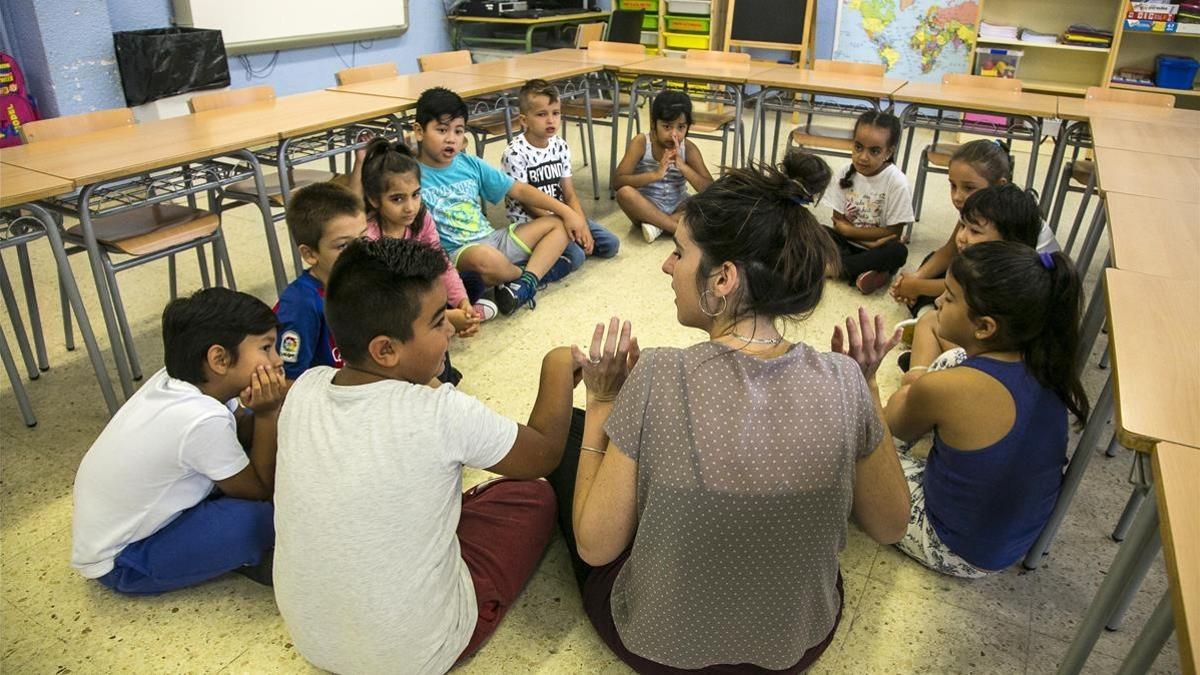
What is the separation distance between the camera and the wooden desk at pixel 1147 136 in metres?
2.89

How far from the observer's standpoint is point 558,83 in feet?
14.9

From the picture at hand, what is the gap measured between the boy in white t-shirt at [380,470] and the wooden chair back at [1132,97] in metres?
4.03

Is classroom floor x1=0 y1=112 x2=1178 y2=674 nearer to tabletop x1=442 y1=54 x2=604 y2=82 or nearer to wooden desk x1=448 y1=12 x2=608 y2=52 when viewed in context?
tabletop x1=442 y1=54 x2=604 y2=82

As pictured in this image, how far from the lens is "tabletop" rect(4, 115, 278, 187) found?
2.36 metres

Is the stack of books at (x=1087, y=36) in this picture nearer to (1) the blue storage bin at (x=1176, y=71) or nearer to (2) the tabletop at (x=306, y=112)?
(1) the blue storage bin at (x=1176, y=71)

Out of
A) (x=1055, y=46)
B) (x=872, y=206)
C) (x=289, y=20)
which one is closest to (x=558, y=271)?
(x=872, y=206)

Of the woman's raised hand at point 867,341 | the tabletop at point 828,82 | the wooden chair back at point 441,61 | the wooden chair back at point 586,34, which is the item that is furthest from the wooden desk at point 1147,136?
the wooden chair back at point 586,34

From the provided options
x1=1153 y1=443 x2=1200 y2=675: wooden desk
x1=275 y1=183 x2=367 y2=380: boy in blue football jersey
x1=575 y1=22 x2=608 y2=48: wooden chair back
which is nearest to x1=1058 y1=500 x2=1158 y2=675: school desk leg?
x1=1153 y1=443 x2=1200 y2=675: wooden desk

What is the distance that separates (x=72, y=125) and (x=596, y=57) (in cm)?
303

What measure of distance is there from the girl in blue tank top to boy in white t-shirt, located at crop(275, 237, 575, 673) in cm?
88

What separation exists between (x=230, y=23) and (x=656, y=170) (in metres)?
3.16

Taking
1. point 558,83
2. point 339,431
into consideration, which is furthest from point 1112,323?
point 558,83

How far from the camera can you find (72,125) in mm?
2914

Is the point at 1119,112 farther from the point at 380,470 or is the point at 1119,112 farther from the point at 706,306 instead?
the point at 380,470
